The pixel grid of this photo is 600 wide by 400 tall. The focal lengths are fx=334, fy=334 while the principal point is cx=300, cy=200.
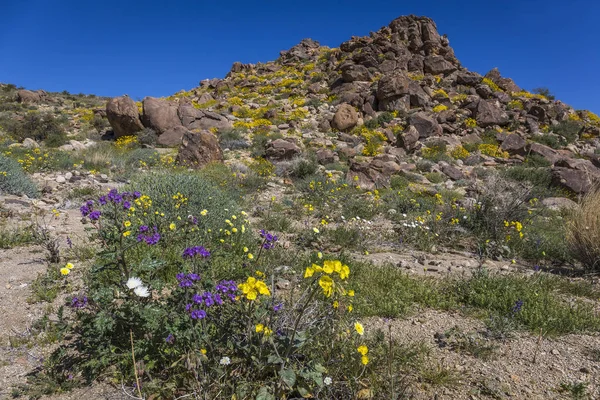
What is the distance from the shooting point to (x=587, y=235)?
4.61 m

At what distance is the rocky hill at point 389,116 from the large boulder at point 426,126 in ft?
0.17

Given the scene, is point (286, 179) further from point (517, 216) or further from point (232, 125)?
point (232, 125)

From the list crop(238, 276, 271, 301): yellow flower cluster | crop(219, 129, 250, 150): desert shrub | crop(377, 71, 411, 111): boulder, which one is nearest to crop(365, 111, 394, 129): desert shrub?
crop(377, 71, 411, 111): boulder

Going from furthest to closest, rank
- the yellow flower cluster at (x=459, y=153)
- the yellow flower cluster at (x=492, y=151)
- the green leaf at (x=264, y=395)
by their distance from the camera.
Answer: the yellow flower cluster at (x=492, y=151), the yellow flower cluster at (x=459, y=153), the green leaf at (x=264, y=395)

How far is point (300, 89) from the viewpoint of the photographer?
24547mm

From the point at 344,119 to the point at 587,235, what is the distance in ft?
45.3

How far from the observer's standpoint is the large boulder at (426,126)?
16406 millimetres

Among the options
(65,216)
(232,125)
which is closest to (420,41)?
(232,125)

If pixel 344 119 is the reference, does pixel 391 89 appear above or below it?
above

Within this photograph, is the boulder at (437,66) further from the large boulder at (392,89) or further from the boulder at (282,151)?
the boulder at (282,151)

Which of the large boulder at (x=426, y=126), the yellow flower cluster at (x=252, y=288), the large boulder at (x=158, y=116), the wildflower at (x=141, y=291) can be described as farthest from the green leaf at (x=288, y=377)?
the large boulder at (x=426, y=126)

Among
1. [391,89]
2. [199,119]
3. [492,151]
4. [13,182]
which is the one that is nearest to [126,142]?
[199,119]

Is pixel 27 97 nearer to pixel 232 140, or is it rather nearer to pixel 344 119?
pixel 232 140

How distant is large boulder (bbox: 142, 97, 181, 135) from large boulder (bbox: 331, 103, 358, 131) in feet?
25.7
